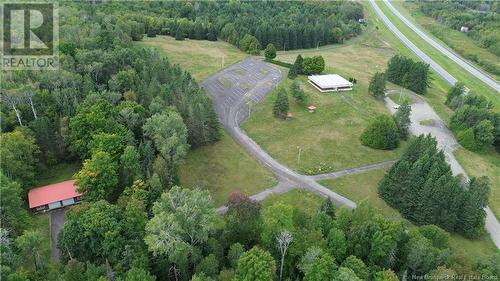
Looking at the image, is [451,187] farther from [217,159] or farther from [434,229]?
[217,159]

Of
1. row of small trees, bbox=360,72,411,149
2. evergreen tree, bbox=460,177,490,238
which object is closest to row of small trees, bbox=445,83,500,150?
row of small trees, bbox=360,72,411,149

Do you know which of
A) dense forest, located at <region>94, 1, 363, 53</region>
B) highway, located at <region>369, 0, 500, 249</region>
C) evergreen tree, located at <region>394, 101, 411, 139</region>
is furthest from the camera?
dense forest, located at <region>94, 1, 363, 53</region>

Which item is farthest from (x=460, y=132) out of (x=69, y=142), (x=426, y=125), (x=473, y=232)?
(x=69, y=142)

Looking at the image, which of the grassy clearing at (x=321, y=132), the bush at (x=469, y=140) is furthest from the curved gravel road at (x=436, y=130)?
the grassy clearing at (x=321, y=132)

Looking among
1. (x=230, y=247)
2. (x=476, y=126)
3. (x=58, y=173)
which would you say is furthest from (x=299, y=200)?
(x=476, y=126)

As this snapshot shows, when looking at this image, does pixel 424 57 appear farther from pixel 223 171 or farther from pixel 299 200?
pixel 223 171

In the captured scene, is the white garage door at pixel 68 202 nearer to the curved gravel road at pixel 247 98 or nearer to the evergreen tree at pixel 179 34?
the curved gravel road at pixel 247 98

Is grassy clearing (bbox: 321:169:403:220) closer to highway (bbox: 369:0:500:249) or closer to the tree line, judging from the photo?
the tree line
